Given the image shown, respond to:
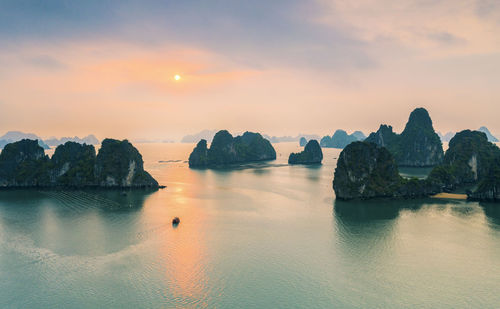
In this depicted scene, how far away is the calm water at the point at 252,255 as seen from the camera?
38.6m

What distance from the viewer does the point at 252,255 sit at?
51.9 m

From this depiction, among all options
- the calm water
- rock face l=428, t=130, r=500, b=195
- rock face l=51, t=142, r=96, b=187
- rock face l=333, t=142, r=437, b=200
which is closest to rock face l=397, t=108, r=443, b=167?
rock face l=428, t=130, r=500, b=195

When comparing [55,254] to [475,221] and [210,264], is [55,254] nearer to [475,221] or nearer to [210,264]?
[210,264]

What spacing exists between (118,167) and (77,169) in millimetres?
18649

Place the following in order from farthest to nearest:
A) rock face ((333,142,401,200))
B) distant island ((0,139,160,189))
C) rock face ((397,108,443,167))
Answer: rock face ((397,108,443,167)) < distant island ((0,139,160,189)) < rock face ((333,142,401,200))

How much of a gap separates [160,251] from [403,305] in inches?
1560

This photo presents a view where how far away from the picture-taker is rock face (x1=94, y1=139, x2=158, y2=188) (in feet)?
393

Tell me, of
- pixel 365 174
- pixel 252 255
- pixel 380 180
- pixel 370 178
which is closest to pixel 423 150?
pixel 380 180

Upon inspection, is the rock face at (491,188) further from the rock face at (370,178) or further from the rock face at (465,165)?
the rock face at (465,165)

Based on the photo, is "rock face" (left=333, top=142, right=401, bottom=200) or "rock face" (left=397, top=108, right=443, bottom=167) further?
"rock face" (left=397, top=108, right=443, bottom=167)

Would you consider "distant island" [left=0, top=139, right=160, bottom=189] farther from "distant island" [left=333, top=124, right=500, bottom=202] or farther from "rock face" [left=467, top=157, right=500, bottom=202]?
"rock face" [left=467, top=157, right=500, bottom=202]

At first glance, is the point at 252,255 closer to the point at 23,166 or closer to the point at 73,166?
the point at 73,166

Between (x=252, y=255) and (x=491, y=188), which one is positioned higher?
(x=491, y=188)

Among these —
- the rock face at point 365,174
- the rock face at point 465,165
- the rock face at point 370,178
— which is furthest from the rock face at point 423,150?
the rock face at point 365,174
